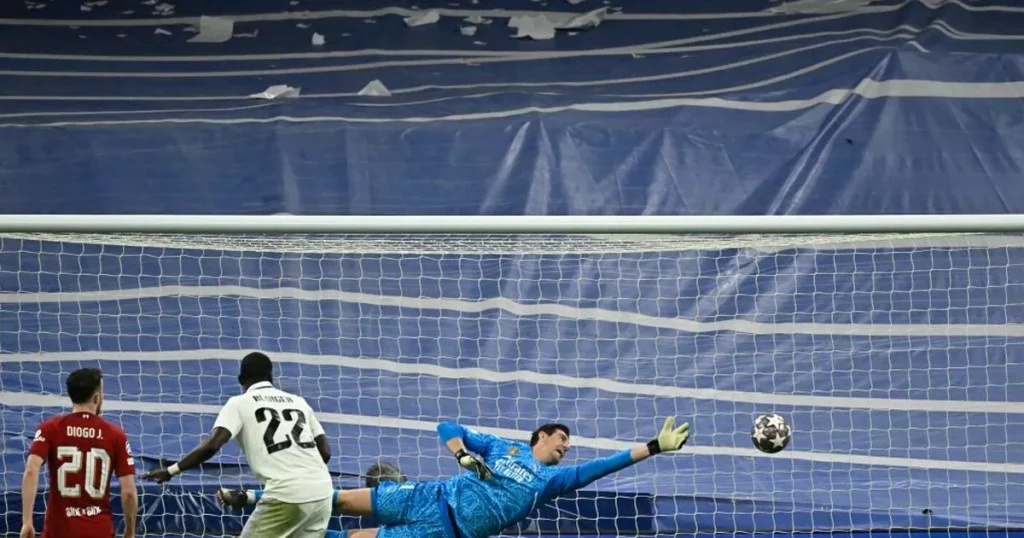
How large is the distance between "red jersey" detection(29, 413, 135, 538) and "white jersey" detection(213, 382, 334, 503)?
672 mm

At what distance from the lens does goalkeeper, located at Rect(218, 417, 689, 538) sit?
816 centimetres

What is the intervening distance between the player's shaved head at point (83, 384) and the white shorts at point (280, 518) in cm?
103

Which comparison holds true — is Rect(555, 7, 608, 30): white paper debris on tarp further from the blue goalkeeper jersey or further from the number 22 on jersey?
the number 22 on jersey

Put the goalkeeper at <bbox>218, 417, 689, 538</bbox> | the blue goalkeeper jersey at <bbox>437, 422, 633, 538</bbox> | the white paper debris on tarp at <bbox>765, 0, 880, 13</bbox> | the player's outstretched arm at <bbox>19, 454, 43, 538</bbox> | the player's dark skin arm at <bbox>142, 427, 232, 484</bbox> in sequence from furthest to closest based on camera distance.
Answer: the white paper debris on tarp at <bbox>765, 0, 880, 13</bbox> < the blue goalkeeper jersey at <bbox>437, 422, 633, 538</bbox> < the goalkeeper at <bbox>218, 417, 689, 538</bbox> < the player's outstretched arm at <bbox>19, 454, 43, 538</bbox> < the player's dark skin arm at <bbox>142, 427, 232, 484</bbox>

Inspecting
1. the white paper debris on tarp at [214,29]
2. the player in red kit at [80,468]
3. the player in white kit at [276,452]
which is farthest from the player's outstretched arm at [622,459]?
the white paper debris on tarp at [214,29]

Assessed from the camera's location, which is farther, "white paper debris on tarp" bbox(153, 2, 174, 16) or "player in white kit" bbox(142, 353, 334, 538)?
"white paper debris on tarp" bbox(153, 2, 174, 16)

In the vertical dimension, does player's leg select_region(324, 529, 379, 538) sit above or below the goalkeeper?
below

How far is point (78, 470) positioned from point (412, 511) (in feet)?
6.52

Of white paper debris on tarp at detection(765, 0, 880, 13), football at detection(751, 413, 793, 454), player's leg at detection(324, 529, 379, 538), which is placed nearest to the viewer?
football at detection(751, 413, 793, 454)

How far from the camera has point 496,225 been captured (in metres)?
7.95

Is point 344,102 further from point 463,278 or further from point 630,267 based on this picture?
point 630,267

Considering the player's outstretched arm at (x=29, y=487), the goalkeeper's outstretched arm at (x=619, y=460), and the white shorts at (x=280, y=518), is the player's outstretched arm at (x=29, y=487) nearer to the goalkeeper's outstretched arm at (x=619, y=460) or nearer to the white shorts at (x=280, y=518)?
the white shorts at (x=280, y=518)

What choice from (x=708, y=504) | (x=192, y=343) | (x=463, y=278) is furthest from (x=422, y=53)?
(x=708, y=504)

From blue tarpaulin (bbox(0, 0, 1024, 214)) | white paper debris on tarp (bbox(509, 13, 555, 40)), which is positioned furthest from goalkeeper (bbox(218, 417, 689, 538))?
white paper debris on tarp (bbox(509, 13, 555, 40))
